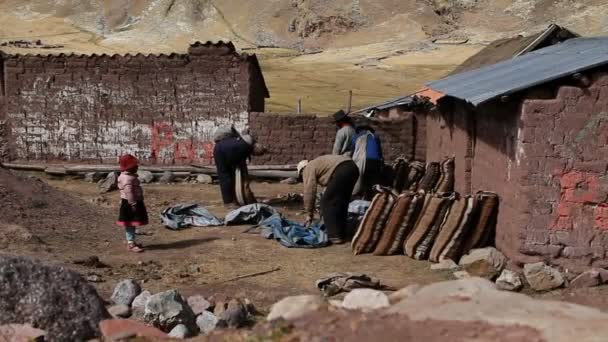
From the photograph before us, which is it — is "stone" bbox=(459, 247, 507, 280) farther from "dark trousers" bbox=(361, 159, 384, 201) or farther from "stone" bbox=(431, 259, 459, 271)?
"dark trousers" bbox=(361, 159, 384, 201)

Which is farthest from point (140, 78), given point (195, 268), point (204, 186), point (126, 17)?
point (126, 17)

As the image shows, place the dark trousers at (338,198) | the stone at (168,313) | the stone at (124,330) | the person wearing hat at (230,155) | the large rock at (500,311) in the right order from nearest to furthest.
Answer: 1. the large rock at (500,311)
2. the stone at (124,330)
3. the stone at (168,313)
4. the dark trousers at (338,198)
5. the person wearing hat at (230,155)

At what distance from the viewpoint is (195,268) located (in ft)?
27.6

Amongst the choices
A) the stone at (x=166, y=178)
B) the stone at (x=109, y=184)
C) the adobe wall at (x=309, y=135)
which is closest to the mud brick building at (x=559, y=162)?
the adobe wall at (x=309, y=135)

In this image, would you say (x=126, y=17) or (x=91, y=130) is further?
(x=126, y=17)

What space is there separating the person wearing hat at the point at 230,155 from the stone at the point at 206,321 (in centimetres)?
524

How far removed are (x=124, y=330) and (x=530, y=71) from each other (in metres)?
5.03

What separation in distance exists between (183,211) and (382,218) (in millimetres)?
3286

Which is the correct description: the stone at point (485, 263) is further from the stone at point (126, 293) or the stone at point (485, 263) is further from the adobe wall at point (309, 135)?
the adobe wall at point (309, 135)

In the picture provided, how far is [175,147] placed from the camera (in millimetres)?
14773

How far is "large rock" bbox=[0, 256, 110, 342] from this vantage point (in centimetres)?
553

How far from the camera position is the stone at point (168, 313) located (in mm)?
6156

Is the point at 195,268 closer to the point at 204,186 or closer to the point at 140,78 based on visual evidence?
the point at 204,186

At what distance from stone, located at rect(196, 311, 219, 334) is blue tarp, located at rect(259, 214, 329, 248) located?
10.3 ft
